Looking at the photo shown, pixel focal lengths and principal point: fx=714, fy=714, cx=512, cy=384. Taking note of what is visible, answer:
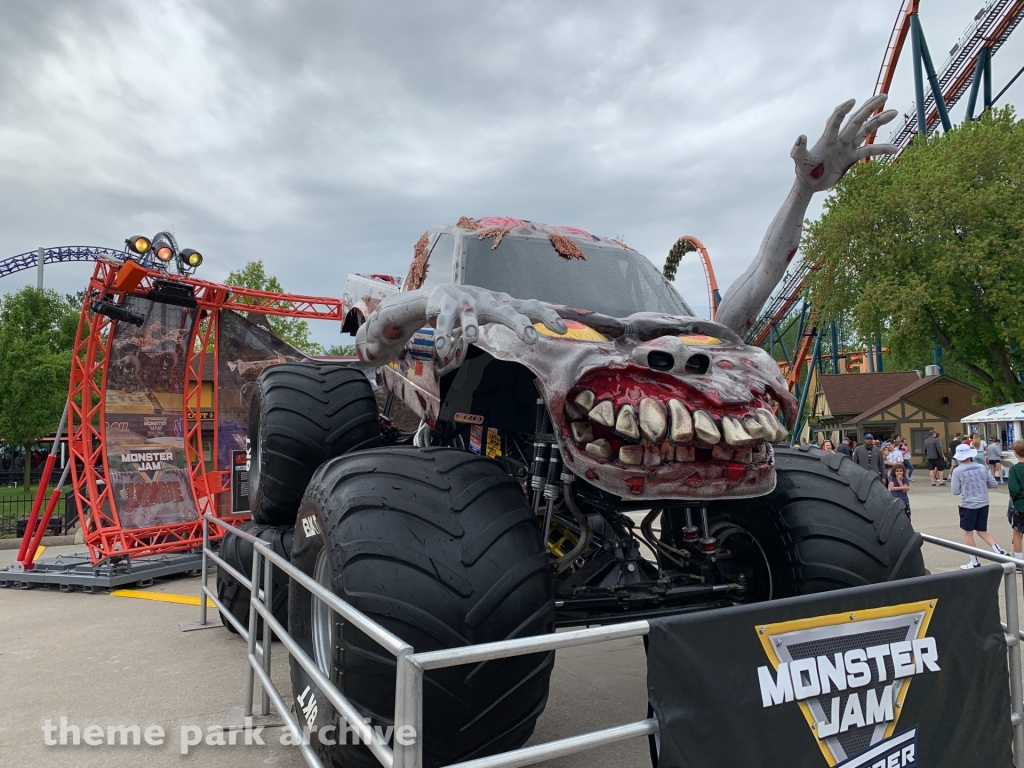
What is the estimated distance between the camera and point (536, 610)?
8.80 ft

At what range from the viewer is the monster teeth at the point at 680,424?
2.61 meters

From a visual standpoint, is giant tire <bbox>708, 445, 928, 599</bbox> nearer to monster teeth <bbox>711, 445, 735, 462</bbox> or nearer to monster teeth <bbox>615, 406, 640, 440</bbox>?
monster teeth <bbox>711, 445, 735, 462</bbox>

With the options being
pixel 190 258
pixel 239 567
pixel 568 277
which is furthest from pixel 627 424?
pixel 190 258

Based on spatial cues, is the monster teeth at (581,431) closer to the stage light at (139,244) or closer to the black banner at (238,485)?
the black banner at (238,485)

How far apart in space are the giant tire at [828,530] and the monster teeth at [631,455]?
3.90 feet

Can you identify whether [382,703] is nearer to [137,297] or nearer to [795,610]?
[795,610]

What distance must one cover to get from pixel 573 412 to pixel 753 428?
69 centimetres

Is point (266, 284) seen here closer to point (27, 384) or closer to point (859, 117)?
point (27, 384)

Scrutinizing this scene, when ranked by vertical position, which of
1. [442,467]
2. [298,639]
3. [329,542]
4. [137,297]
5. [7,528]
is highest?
[137,297]

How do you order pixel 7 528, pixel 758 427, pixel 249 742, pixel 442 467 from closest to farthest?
pixel 758 427 < pixel 442 467 < pixel 249 742 < pixel 7 528

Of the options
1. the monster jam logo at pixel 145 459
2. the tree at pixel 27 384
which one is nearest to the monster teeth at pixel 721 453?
the monster jam logo at pixel 145 459

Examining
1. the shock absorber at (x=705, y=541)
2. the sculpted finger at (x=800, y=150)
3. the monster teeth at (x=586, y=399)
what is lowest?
the shock absorber at (x=705, y=541)

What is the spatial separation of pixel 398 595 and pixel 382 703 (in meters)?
0.42

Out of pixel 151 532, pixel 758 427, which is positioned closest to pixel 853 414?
pixel 151 532
